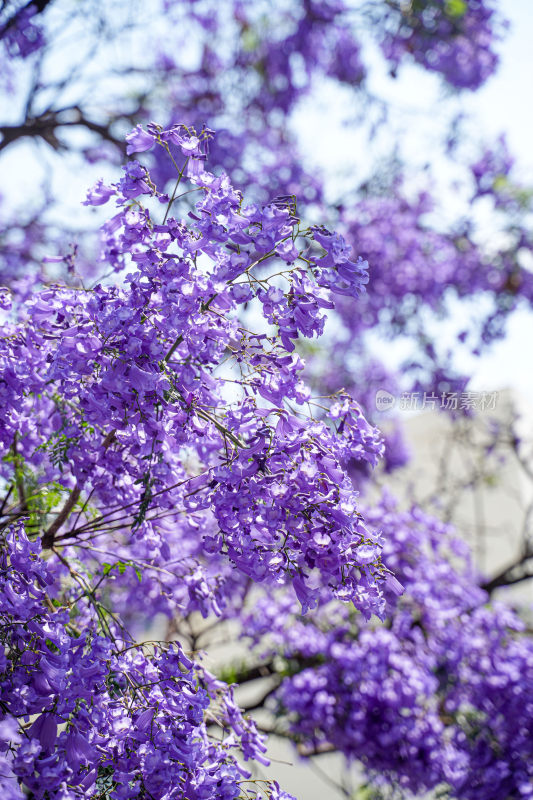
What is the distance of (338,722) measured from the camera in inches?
145

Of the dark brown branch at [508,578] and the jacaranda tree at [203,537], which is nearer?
the jacaranda tree at [203,537]

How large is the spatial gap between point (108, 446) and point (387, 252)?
16.7 feet

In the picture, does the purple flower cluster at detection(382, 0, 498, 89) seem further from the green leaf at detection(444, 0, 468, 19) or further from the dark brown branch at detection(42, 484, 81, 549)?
the dark brown branch at detection(42, 484, 81, 549)

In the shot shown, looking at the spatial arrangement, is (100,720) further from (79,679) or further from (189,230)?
(189,230)

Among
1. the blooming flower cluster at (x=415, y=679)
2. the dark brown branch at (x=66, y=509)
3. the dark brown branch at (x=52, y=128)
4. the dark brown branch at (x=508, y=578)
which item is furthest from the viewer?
the dark brown branch at (x=508, y=578)

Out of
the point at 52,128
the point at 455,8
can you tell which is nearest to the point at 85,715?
the point at 52,128

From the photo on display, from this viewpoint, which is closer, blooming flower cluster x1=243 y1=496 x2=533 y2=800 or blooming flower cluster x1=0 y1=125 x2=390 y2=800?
blooming flower cluster x1=0 y1=125 x2=390 y2=800

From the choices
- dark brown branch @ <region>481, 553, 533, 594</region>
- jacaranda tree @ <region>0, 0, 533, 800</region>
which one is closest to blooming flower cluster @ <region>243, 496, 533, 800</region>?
jacaranda tree @ <region>0, 0, 533, 800</region>

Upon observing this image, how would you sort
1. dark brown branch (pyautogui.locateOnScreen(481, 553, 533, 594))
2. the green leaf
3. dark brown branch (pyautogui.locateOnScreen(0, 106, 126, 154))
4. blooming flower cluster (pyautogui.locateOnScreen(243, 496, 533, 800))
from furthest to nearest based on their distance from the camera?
the green leaf
dark brown branch (pyautogui.locateOnScreen(481, 553, 533, 594))
dark brown branch (pyautogui.locateOnScreen(0, 106, 126, 154))
blooming flower cluster (pyautogui.locateOnScreen(243, 496, 533, 800))

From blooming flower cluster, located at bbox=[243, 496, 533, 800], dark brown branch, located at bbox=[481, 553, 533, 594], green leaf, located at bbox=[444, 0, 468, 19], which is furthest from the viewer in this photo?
green leaf, located at bbox=[444, 0, 468, 19]

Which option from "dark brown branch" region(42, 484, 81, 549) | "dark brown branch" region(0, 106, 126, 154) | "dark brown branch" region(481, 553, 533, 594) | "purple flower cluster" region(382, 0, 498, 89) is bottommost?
"dark brown branch" region(42, 484, 81, 549)

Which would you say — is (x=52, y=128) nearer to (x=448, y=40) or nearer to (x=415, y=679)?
(x=448, y=40)

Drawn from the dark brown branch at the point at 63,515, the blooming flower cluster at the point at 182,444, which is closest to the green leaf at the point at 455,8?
the blooming flower cluster at the point at 182,444

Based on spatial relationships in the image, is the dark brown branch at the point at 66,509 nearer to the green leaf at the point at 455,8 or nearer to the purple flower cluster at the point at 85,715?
the purple flower cluster at the point at 85,715
